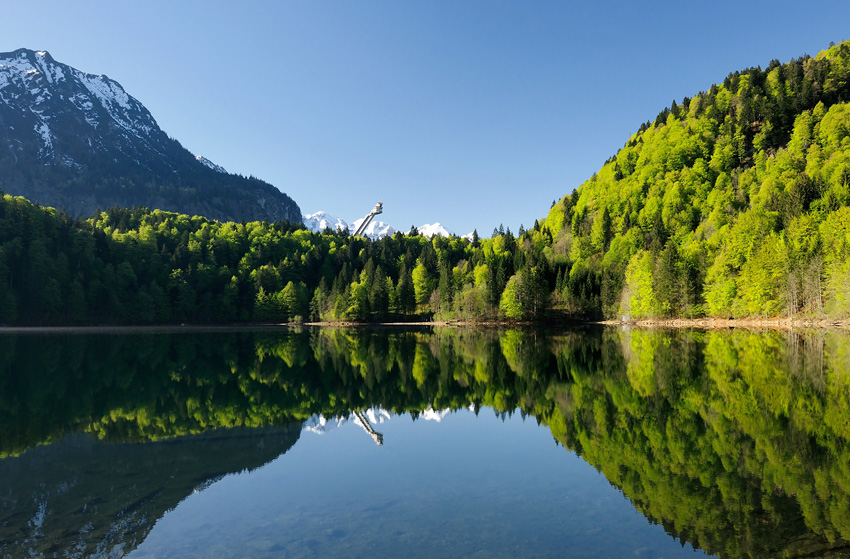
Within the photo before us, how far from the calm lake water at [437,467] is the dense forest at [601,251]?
209 feet

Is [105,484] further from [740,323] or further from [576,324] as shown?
[576,324]

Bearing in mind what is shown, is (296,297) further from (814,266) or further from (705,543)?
(705,543)

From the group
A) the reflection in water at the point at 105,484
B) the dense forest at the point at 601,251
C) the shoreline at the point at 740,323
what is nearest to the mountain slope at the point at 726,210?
the dense forest at the point at 601,251

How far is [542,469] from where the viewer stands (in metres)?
14.0

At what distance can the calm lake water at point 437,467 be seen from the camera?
943 cm

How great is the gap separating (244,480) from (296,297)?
439ft

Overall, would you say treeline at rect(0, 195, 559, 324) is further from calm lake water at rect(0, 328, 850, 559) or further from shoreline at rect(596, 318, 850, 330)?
calm lake water at rect(0, 328, 850, 559)

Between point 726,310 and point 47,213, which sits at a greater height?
point 47,213

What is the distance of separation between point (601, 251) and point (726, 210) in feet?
113

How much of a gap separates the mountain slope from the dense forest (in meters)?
0.41

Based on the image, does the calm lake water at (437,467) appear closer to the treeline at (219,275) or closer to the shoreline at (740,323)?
the shoreline at (740,323)

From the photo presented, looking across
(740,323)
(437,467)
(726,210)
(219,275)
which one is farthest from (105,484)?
(219,275)

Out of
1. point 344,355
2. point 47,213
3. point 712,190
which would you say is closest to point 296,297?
point 47,213

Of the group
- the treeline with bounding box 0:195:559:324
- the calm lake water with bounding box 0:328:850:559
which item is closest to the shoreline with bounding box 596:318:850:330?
the treeline with bounding box 0:195:559:324
